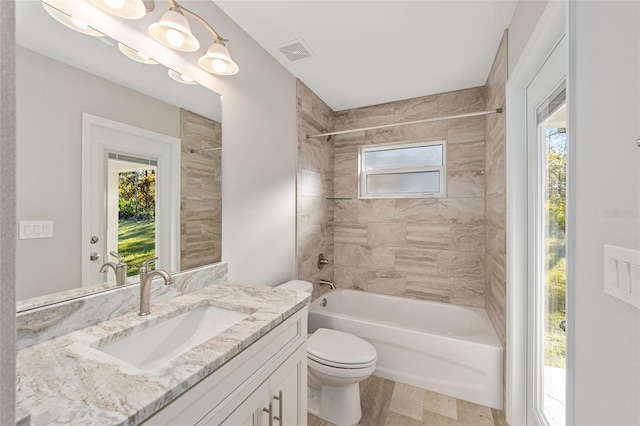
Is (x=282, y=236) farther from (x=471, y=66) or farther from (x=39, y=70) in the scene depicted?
(x=471, y=66)

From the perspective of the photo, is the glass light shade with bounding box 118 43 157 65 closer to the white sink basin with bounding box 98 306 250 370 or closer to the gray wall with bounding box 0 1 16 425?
the gray wall with bounding box 0 1 16 425

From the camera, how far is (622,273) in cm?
59

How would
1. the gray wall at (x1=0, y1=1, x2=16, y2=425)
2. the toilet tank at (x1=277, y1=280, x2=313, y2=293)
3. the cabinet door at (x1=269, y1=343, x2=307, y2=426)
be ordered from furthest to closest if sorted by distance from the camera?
the toilet tank at (x1=277, y1=280, x2=313, y2=293) < the cabinet door at (x1=269, y1=343, x2=307, y2=426) < the gray wall at (x1=0, y1=1, x2=16, y2=425)

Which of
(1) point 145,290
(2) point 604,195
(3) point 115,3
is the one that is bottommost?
(1) point 145,290

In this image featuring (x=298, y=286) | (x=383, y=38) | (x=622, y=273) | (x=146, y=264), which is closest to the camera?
(x=622, y=273)

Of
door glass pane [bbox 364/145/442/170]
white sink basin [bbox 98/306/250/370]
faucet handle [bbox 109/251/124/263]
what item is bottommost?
white sink basin [bbox 98/306/250/370]

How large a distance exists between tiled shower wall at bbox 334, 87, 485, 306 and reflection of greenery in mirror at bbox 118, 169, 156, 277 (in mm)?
2104

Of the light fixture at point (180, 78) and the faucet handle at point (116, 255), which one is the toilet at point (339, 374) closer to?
the faucet handle at point (116, 255)

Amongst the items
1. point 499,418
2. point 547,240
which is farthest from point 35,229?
point 499,418

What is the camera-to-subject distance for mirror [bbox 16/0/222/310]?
2.69 ft

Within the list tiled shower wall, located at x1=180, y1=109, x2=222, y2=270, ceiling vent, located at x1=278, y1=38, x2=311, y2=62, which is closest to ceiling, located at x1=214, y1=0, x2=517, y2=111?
ceiling vent, located at x1=278, y1=38, x2=311, y2=62

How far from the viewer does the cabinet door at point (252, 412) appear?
0.79 m

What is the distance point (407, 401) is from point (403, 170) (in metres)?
2.04

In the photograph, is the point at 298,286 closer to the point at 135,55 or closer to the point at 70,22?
the point at 135,55
